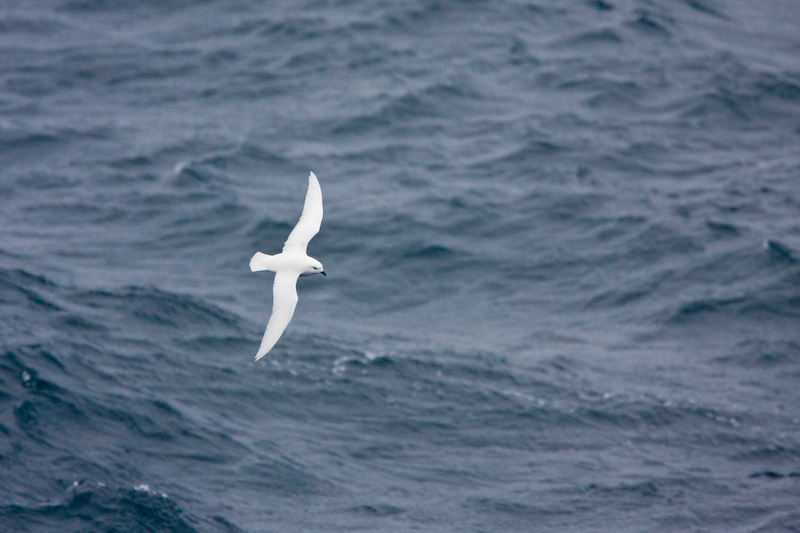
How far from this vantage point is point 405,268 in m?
21.9

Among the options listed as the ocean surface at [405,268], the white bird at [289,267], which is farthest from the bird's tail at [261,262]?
the ocean surface at [405,268]

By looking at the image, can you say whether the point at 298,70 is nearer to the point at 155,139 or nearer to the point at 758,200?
the point at 155,139

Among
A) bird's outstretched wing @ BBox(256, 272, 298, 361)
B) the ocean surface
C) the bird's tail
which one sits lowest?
the ocean surface

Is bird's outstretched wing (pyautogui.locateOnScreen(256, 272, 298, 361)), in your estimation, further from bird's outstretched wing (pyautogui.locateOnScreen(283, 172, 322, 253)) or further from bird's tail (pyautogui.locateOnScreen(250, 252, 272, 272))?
bird's outstretched wing (pyautogui.locateOnScreen(283, 172, 322, 253))

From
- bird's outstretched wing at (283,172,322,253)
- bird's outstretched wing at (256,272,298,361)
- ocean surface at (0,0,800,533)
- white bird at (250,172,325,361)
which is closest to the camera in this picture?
bird's outstretched wing at (256,272,298,361)

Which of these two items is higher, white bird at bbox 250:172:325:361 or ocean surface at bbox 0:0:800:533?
white bird at bbox 250:172:325:361

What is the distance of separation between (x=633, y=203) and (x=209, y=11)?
643 inches

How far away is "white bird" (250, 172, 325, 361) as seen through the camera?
41.5ft

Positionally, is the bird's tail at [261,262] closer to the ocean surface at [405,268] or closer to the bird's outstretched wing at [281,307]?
the bird's outstretched wing at [281,307]

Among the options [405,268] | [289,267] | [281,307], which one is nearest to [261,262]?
[289,267]

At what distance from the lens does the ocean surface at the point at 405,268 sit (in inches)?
643

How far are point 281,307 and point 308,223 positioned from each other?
1.63 m

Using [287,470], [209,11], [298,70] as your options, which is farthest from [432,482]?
[209,11]

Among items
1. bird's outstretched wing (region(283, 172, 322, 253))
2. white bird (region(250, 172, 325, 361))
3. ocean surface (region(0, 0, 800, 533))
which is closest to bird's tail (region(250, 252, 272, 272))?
white bird (region(250, 172, 325, 361))
